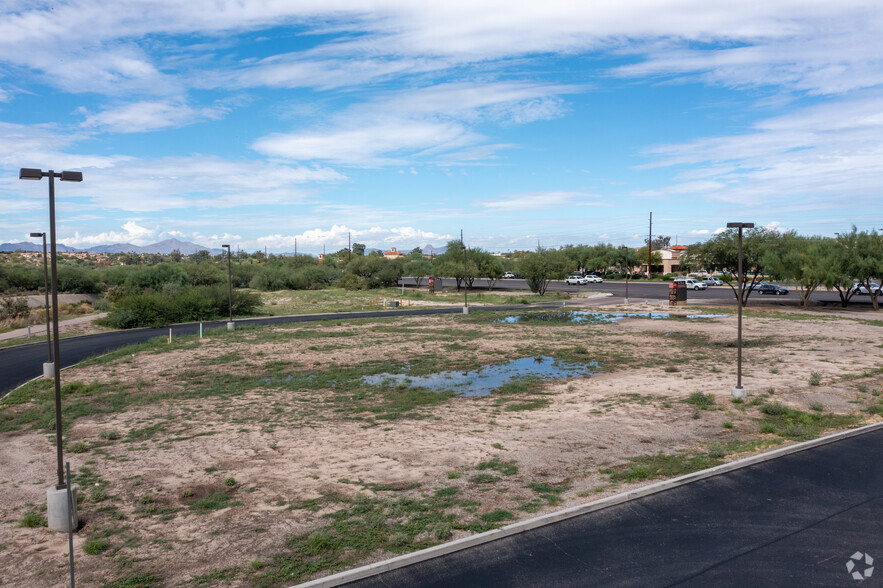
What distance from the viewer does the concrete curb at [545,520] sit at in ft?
24.7

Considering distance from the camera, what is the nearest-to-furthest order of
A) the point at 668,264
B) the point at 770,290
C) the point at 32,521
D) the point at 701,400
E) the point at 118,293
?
the point at 32,521 → the point at 701,400 → the point at 118,293 → the point at 770,290 → the point at 668,264

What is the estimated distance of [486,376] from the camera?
74.2 ft

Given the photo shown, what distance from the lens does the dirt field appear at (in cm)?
848

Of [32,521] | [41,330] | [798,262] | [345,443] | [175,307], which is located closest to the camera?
[32,521]

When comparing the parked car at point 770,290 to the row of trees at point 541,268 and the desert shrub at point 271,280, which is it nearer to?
the row of trees at point 541,268

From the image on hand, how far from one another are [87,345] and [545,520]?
113 ft

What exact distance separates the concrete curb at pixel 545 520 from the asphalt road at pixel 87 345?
64.6 ft

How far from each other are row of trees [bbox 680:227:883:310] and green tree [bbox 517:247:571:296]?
19271 mm

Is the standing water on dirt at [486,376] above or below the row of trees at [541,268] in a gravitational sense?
below

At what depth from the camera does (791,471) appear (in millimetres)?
11219

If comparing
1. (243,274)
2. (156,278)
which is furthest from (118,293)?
(243,274)

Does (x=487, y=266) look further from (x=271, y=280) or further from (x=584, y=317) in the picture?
(x=584, y=317)

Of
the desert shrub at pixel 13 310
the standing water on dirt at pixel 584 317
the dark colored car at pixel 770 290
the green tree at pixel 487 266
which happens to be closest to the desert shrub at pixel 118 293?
the desert shrub at pixel 13 310

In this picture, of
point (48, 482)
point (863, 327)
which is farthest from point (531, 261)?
point (48, 482)
